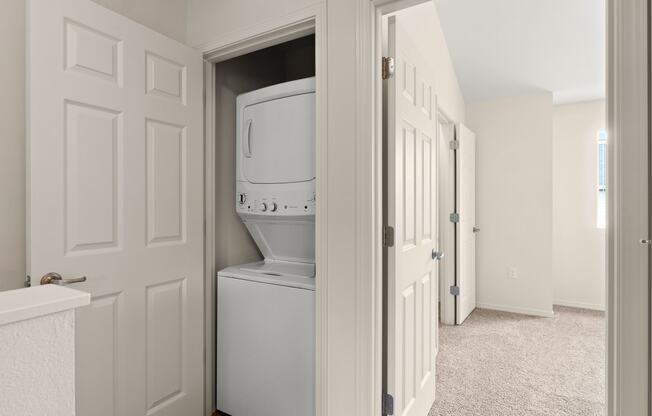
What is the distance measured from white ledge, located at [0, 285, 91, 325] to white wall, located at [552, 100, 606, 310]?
4751 millimetres

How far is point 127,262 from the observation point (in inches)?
61.6

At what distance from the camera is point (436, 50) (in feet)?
9.68

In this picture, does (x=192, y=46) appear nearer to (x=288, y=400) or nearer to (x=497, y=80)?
(x=288, y=400)

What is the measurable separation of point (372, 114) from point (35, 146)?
122 centimetres

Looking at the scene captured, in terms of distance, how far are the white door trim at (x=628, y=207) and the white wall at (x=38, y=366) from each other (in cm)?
132

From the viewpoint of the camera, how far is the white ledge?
53cm

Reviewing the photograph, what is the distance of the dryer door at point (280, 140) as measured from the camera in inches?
69.4

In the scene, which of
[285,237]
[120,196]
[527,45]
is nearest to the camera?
[120,196]

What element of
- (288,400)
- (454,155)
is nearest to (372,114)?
(288,400)

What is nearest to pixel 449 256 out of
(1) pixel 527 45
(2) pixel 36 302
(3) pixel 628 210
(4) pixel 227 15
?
(1) pixel 527 45

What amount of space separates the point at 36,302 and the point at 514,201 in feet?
13.9

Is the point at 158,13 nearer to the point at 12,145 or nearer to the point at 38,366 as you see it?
the point at 12,145

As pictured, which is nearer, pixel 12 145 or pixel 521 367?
pixel 12 145

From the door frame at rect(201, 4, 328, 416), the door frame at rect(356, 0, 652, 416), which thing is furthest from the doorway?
the door frame at rect(356, 0, 652, 416)
